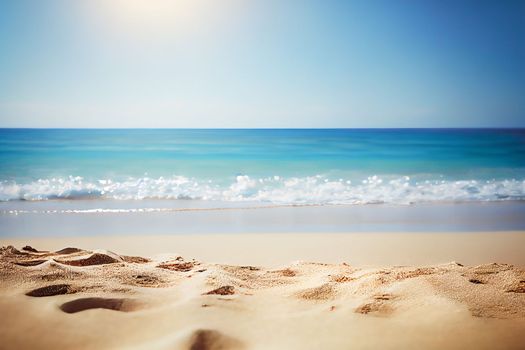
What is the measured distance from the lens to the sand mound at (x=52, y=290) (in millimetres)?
1826

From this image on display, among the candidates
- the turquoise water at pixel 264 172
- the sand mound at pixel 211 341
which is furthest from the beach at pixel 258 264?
the turquoise water at pixel 264 172

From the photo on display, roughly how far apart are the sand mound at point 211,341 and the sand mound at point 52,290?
0.74m

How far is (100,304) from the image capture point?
1.78 m

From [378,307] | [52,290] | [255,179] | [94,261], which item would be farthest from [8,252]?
[255,179]

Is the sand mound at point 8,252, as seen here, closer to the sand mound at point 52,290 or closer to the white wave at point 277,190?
the sand mound at point 52,290

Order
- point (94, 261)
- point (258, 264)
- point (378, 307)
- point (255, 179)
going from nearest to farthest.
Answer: point (378, 307) < point (94, 261) < point (258, 264) < point (255, 179)

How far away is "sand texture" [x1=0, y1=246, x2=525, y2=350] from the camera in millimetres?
1445

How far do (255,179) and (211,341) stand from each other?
10.4 metres

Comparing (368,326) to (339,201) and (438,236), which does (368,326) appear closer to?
(438,236)

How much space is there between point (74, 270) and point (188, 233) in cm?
261

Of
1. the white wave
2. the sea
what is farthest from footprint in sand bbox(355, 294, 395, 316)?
the white wave

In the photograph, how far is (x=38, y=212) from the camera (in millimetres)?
6164

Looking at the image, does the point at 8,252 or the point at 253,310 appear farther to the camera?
the point at 8,252

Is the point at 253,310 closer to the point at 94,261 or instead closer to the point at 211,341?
the point at 211,341
